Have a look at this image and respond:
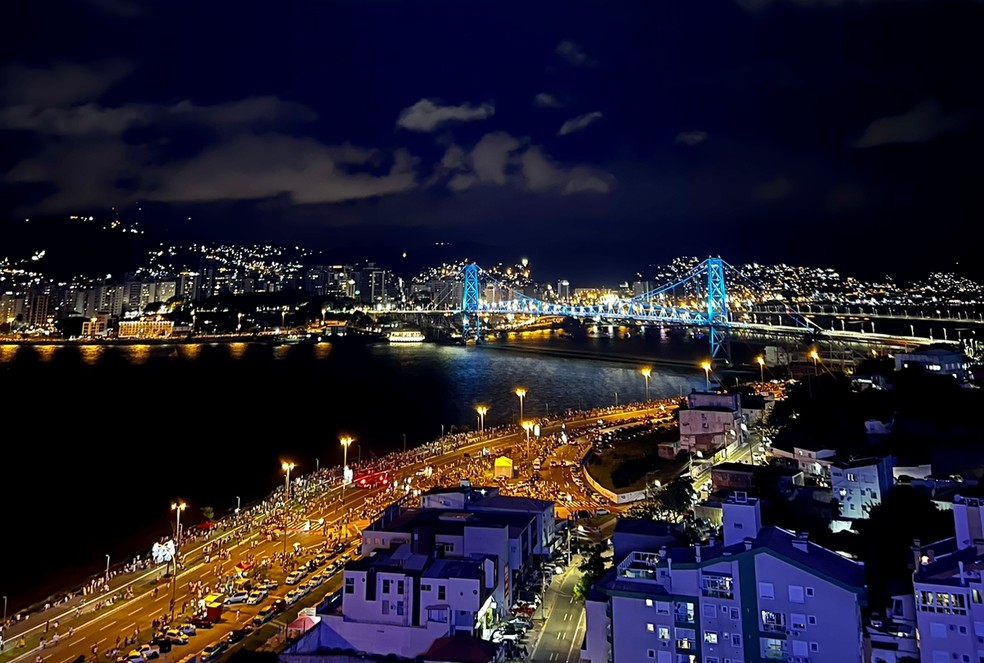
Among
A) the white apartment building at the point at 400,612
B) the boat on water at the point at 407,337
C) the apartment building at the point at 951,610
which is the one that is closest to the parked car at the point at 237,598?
the white apartment building at the point at 400,612

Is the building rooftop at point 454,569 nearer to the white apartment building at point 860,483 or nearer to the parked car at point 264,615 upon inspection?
the parked car at point 264,615

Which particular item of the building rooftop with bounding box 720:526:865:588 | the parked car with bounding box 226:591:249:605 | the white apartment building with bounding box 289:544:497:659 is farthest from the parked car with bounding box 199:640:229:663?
the building rooftop with bounding box 720:526:865:588

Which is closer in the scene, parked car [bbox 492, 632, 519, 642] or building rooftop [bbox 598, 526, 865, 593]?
building rooftop [bbox 598, 526, 865, 593]

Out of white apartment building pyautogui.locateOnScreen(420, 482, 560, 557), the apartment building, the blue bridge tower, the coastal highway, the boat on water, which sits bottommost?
the coastal highway

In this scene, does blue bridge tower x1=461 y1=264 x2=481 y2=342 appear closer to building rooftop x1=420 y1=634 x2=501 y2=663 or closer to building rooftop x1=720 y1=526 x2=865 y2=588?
building rooftop x1=420 y1=634 x2=501 y2=663

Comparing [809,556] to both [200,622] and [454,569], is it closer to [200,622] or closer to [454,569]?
[454,569]

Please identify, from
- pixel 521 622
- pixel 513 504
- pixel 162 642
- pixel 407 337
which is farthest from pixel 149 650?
pixel 407 337

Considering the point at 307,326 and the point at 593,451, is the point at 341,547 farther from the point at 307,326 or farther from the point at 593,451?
the point at 307,326

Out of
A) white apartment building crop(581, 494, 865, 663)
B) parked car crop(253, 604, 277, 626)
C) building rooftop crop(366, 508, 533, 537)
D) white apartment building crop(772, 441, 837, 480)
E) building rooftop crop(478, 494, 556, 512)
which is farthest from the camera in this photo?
white apartment building crop(772, 441, 837, 480)
